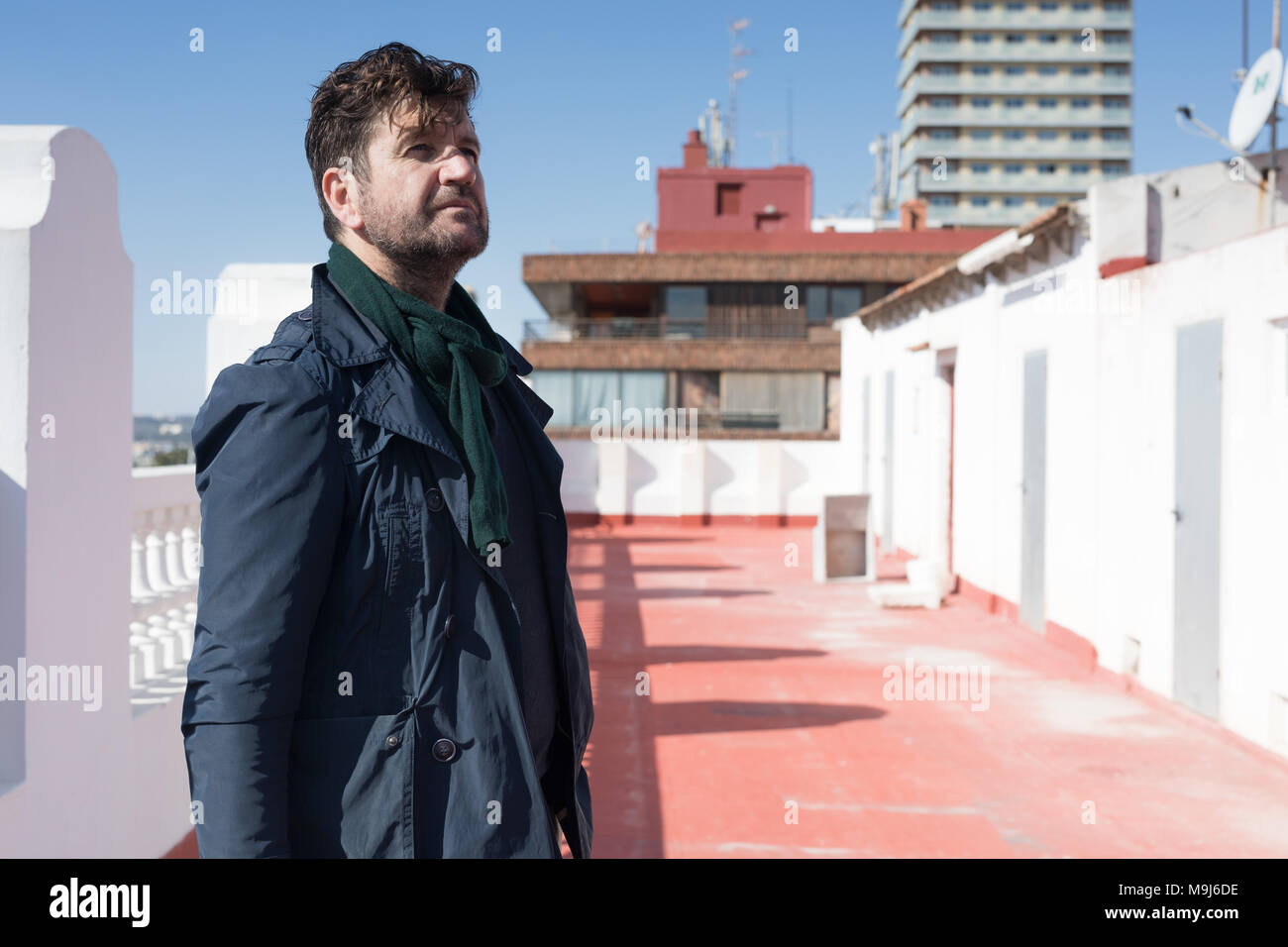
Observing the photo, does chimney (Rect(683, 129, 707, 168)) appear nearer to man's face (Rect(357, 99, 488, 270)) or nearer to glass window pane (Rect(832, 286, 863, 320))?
glass window pane (Rect(832, 286, 863, 320))

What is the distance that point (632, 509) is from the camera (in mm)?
22797

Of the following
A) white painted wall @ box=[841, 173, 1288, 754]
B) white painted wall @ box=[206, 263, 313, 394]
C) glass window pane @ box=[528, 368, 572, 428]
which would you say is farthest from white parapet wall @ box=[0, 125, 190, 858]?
glass window pane @ box=[528, 368, 572, 428]

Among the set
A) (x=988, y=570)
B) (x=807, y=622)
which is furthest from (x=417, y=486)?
(x=988, y=570)

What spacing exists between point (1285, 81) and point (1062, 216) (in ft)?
6.40

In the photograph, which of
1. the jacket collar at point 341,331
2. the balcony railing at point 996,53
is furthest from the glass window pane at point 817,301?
the balcony railing at point 996,53

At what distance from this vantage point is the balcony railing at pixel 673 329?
3647 centimetres

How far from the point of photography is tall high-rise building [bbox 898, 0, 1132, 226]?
88562 mm

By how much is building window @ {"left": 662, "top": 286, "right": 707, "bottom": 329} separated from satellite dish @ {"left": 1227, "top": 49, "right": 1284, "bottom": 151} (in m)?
28.6

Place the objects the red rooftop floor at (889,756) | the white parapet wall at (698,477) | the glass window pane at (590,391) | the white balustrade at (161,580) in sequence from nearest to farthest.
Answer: the white balustrade at (161,580) < the red rooftop floor at (889,756) < the white parapet wall at (698,477) < the glass window pane at (590,391)

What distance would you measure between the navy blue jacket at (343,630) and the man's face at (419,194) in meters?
0.15

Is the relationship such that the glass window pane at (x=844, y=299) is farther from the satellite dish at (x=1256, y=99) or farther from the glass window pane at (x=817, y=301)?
the satellite dish at (x=1256, y=99)

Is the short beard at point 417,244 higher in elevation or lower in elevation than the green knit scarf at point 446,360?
higher

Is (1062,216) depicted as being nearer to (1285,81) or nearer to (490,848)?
(1285,81)

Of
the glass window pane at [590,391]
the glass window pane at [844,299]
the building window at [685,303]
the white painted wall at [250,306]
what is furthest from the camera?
the glass window pane at [844,299]
